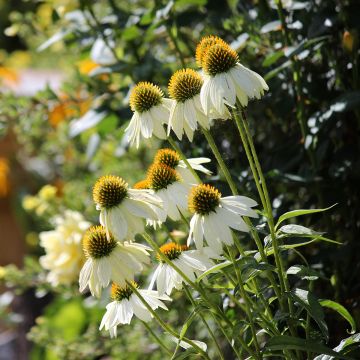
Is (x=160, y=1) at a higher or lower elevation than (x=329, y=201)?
higher

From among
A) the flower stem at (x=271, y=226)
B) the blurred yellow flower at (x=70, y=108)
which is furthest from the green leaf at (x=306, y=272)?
the blurred yellow flower at (x=70, y=108)

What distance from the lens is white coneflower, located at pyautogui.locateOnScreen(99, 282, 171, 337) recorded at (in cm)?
94

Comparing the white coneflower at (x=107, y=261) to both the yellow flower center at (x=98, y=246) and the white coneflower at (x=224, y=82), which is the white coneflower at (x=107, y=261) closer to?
the yellow flower center at (x=98, y=246)

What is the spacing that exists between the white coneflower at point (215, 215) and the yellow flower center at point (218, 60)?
0.14 metres

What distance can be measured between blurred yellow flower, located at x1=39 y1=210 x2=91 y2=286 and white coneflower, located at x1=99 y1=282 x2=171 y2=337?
2.46 feet

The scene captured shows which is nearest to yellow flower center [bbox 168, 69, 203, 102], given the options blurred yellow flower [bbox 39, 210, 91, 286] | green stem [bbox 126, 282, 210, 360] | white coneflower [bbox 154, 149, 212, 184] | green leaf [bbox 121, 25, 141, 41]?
white coneflower [bbox 154, 149, 212, 184]

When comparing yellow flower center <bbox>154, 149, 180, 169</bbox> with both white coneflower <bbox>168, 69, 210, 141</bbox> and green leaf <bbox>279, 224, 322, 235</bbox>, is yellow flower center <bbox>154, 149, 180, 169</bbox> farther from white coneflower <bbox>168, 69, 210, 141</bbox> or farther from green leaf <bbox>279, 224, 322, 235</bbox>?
green leaf <bbox>279, 224, 322, 235</bbox>

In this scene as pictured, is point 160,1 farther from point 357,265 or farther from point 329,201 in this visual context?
point 357,265

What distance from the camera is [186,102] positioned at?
904mm

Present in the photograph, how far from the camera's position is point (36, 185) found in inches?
146

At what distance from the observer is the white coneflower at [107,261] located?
0.87 metres

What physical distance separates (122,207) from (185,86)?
17 cm

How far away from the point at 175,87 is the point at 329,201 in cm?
57

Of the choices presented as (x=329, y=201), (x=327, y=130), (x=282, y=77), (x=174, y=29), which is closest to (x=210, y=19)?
(x=174, y=29)
